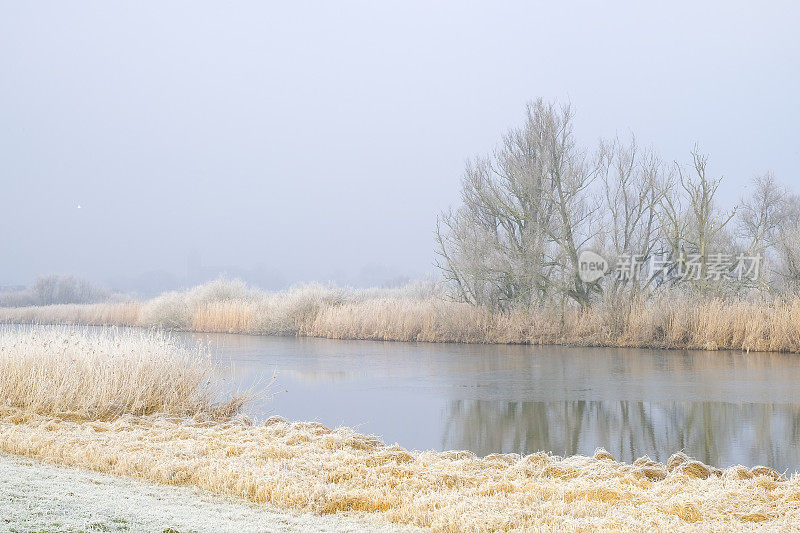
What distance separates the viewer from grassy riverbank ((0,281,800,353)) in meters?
18.8

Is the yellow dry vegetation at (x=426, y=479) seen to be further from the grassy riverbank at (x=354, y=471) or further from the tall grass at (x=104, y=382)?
the tall grass at (x=104, y=382)

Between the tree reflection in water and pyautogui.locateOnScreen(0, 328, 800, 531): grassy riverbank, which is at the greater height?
pyautogui.locateOnScreen(0, 328, 800, 531): grassy riverbank

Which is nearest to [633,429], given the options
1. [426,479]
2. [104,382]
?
[426,479]

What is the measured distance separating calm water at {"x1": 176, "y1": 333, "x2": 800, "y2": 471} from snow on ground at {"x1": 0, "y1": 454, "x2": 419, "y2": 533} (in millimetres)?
3842

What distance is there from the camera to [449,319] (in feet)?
77.5

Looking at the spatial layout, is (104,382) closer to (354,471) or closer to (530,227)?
(354,471)

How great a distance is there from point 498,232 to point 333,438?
57.0 feet

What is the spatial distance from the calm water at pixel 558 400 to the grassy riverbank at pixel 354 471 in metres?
1.50

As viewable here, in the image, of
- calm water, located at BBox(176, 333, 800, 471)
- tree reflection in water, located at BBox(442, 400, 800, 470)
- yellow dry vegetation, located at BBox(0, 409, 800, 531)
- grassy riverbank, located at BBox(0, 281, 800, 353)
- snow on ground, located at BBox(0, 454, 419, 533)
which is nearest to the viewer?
→ snow on ground, located at BBox(0, 454, 419, 533)

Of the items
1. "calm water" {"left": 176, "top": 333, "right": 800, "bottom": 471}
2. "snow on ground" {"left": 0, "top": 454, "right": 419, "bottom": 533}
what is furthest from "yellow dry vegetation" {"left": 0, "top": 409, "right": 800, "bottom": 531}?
"calm water" {"left": 176, "top": 333, "right": 800, "bottom": 471}

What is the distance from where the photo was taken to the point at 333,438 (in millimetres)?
7352

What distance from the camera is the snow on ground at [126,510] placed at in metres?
3.89

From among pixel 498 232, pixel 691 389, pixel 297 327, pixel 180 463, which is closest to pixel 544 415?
pixel 691 389

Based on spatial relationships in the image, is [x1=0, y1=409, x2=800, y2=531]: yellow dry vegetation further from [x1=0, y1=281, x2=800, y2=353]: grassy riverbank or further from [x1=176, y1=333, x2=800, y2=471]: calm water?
[x1=0, y1=281, x2=800, y2=353]: grassy riverbank
